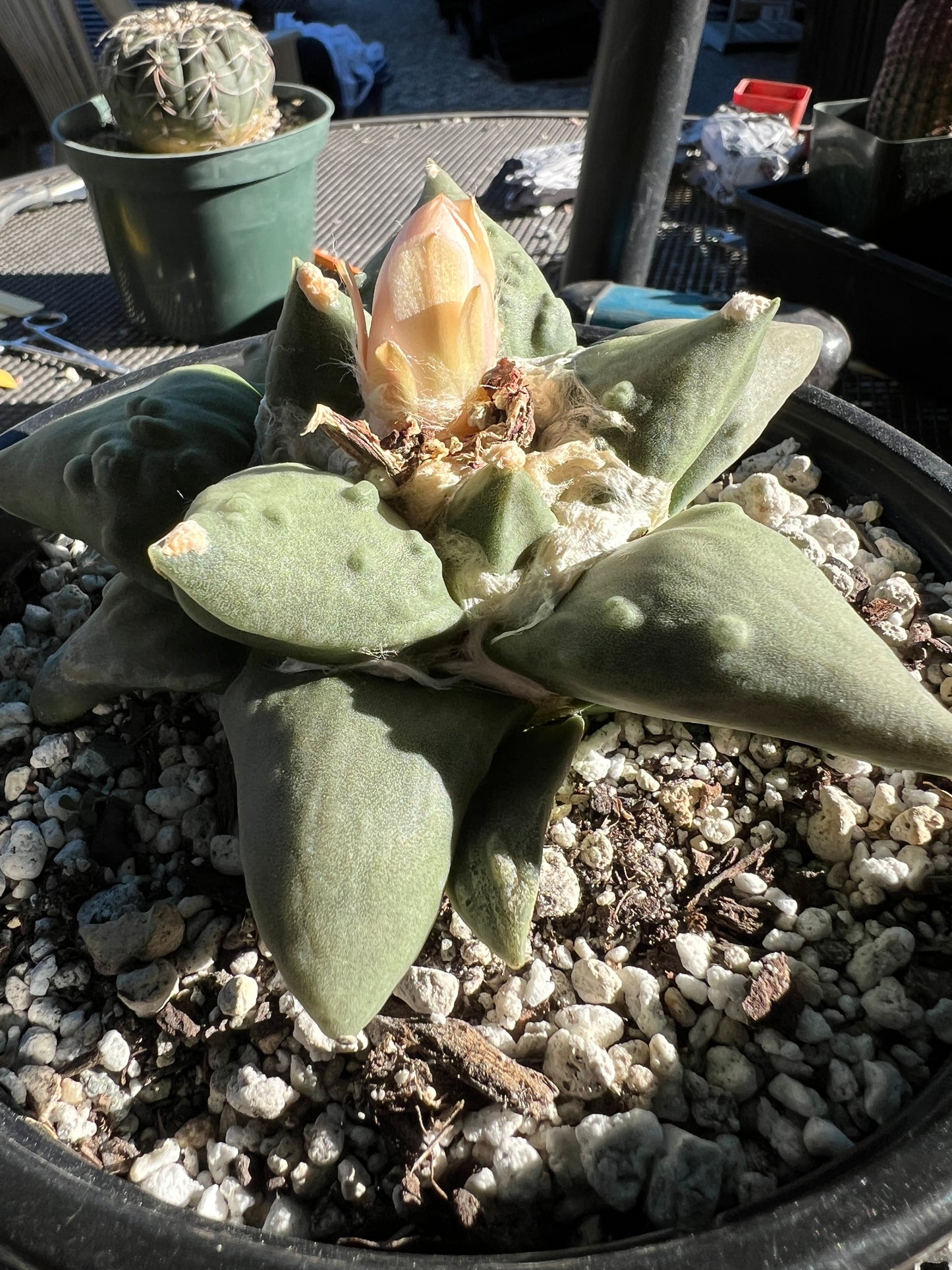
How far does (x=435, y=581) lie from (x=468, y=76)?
17.9ft

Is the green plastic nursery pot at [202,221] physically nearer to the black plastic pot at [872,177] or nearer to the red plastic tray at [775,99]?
the black plastic pot at [872,177]

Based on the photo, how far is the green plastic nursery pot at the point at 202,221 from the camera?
62.0 inches

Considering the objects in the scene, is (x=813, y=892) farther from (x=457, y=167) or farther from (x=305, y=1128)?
(x=457, y=167)

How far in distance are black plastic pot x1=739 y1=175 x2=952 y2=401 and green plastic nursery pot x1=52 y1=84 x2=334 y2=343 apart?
0.80m

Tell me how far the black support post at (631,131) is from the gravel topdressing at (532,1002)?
2.55ft

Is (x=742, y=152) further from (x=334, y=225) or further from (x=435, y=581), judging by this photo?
(x=435, y=581)

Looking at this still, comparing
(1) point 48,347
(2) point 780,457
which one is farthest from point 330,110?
(2) point 780,457

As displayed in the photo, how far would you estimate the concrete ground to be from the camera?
4.67 meters

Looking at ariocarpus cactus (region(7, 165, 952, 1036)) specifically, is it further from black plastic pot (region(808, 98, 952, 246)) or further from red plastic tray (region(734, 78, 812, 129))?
red plastic tray (region(734, 78, 812, 129))

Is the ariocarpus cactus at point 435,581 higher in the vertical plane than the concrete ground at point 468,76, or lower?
higher

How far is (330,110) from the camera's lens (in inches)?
Result: 71.4

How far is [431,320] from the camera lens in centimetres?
60

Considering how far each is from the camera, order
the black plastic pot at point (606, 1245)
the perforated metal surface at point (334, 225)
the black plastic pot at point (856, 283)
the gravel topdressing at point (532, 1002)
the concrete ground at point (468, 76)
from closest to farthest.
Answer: the black plastic pot at point (606, 1245), the gravel topdressing at point (532, 1002), the black plastic pot at point (856, 283), the perforated metal surface at point (334, 225), the concrete ground at point (468, 76)

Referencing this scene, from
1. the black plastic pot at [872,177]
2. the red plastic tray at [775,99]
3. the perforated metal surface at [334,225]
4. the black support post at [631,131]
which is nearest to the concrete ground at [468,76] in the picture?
the red plastic tray at [775,99]
